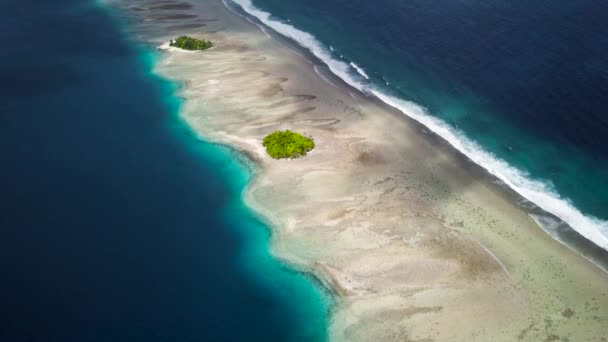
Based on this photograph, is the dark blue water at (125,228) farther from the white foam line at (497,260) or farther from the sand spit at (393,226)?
the white foam line at (497,260)

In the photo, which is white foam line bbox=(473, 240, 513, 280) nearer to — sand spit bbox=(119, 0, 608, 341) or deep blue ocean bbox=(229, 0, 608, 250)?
sand spit bbox=(119, 0, 608, 341)

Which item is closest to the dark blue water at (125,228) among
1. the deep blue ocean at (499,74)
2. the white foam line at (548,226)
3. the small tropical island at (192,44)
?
the small tropical island at (192,44)

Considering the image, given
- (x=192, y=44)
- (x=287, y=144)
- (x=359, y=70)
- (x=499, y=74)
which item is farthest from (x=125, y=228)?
(x=499, y=74)

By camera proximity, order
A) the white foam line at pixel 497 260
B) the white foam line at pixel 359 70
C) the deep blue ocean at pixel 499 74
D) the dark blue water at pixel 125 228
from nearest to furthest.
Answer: the dark blue water at pixel 125 228
the white foam line at pixel 497 260
the deep blue ocean at pixel 499 74
the white foam line at pixel 359 70

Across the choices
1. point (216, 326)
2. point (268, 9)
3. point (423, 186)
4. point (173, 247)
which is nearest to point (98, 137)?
point (173, 247)

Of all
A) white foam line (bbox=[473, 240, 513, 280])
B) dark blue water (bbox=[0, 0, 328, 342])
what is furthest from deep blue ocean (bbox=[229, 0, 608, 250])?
dark blue water (bbox=[0, 0, 328, 342])

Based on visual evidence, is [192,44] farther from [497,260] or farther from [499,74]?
[497,260]
